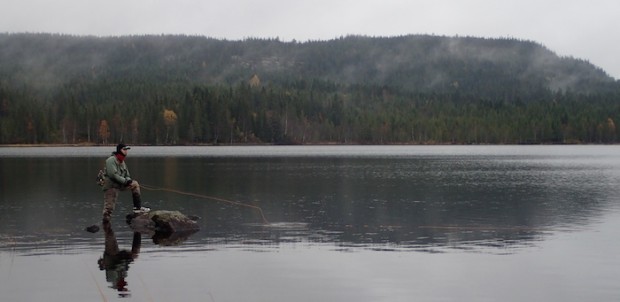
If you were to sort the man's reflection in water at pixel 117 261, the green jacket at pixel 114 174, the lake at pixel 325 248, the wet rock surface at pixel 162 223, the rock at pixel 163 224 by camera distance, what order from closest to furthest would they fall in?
the lake at pixel 325 248 → the man's reflection in water at pixel 117 261 → the rock at pixel 163 224 → the wet rock surface at pixel 162 223 → the green jacket at pixel 114 174

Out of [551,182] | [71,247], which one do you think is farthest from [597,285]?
[551,182]

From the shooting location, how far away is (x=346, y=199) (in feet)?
149

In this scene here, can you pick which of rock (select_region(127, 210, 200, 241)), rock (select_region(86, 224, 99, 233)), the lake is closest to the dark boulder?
rock (select_region(127, 210, 200, 241))

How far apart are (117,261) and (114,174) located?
8572mm

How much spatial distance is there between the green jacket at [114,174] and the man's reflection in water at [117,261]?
8.25 ft

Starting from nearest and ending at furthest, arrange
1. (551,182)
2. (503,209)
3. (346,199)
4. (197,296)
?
1. (197,296)
2. (503,209)
3. (346,199)
4. (551,182)

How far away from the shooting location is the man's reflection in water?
62.3 feet

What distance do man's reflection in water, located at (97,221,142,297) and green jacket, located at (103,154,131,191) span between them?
99.0 inches

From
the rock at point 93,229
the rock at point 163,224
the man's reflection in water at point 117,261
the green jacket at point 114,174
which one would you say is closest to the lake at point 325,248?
the man's reflection in water at point 117,261

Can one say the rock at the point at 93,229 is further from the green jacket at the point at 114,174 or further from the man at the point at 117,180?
the green jacket at the point at 114,174

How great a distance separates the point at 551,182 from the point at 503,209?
79.0ft

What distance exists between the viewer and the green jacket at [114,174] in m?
30.4

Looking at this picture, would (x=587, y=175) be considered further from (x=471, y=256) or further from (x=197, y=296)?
(x=197, y=296)

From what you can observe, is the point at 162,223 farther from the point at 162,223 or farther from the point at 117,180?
the point at 117,180
